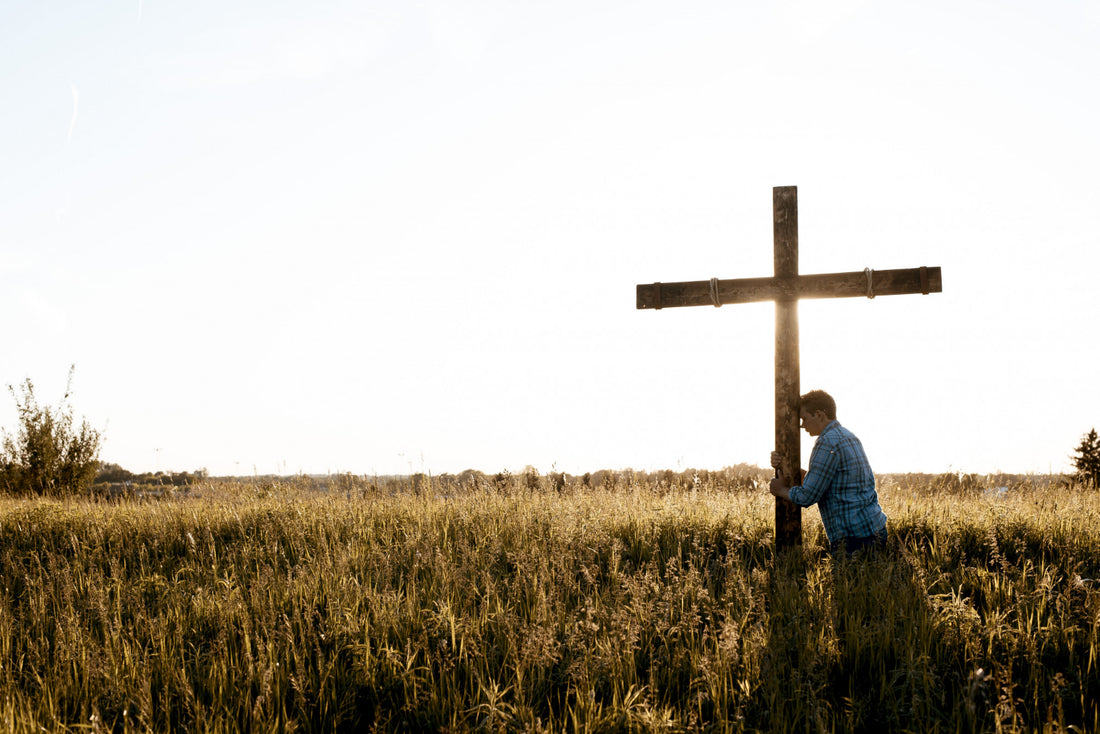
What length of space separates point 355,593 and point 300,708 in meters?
1.51

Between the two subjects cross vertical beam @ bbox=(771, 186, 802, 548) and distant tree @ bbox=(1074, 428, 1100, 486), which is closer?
cross vertical beam @ bbox=(771, 186, 802, 548)

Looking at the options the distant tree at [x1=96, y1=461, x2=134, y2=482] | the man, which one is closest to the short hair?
the man

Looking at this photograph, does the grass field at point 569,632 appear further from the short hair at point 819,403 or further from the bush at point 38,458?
the bush at point 38,458

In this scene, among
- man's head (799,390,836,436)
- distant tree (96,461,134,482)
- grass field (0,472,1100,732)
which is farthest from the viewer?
distant tree (96,461,134,482)

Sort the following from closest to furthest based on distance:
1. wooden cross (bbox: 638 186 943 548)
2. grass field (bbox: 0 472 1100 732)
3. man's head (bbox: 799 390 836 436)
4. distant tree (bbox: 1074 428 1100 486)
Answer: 1. grass field (bbox: 0 472 1100 732)
2. man's head (bbox: 799 390 836 436)
3. wooden cross (bbox: 638 186 943 548)
4. distant tree (bbox: 1074 428 1100 486)

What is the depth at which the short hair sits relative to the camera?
246 inches

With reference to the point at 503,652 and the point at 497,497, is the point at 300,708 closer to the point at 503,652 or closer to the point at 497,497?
the point at 503,652

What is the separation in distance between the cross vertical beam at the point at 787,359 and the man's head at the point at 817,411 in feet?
0.89

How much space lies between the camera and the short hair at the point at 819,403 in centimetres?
624

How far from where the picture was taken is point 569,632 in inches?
169

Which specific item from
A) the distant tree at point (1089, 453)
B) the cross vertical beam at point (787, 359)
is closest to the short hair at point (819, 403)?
the cross vertical beam at point (787, 359)

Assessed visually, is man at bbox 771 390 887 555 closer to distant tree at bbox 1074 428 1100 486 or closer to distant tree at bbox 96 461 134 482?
distant tree at bbox 1074 428 1100 486

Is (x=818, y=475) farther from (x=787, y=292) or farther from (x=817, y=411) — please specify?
(x=787, y=292)

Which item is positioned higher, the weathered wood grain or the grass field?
the weathered wood grain
